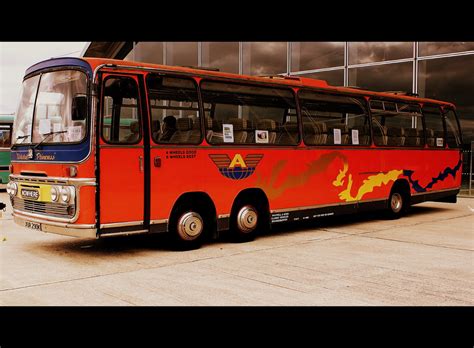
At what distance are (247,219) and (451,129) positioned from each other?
7504mm

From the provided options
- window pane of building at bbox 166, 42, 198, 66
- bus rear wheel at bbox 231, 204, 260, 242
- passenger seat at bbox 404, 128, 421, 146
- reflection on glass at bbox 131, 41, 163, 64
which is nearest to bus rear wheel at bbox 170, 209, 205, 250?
bus rear wheel at bbox 231, 204, 260, 242

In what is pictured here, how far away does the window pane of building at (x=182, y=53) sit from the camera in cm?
2453

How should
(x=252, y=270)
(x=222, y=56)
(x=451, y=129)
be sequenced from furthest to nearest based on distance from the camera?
(x=222, y=56) < (x=451, y=129) < (x=252, y=270)

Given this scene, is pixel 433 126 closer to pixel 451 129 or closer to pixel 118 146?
pixel 451 129

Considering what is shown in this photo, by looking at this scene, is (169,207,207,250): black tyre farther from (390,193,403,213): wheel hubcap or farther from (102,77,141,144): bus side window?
(390,193,403,213): wheel hubcap

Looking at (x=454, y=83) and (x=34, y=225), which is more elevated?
(x=454, y=83)

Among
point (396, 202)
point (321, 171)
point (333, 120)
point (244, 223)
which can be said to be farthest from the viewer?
point (396, 202)

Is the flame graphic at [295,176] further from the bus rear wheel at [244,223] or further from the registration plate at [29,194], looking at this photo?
the registration plate at [29,194]

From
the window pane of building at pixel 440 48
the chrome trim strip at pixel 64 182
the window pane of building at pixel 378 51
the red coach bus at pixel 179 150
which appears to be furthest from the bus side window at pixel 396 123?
the chrome trim strip at pixel 64 182

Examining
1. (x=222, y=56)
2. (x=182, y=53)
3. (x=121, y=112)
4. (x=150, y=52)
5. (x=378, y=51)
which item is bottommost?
(x=121, y=112)

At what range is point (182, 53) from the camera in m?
25.3

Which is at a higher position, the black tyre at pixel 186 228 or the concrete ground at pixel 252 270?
the black tyre at pixel 186 228

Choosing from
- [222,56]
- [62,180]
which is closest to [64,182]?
[62,180]

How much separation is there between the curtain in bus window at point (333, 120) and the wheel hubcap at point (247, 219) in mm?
1831
